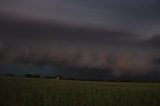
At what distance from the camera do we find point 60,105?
2277cm

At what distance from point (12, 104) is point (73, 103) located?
452 centimetres

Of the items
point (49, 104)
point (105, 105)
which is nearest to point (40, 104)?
point (49, 104)

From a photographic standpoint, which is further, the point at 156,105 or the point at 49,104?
the point at 156,105

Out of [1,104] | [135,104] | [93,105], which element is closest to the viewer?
[1,104]

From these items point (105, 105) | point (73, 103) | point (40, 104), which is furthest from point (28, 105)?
point (105, 105)

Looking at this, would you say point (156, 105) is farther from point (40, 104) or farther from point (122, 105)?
point (40, 104)

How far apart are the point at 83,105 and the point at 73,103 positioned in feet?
3.67

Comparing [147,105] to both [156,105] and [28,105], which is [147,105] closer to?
[156,105]

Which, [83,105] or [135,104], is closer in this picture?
[83,105]

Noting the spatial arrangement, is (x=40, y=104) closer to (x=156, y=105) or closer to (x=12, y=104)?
(x=12, y=104)

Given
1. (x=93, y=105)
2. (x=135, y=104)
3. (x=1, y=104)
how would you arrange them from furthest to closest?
(x=135, y=104)
(x=93, y=105)
(x=1, y=104)

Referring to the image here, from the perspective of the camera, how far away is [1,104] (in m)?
21.8

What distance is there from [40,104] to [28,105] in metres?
0.97

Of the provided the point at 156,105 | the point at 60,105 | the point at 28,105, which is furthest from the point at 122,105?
the point at 28,105
